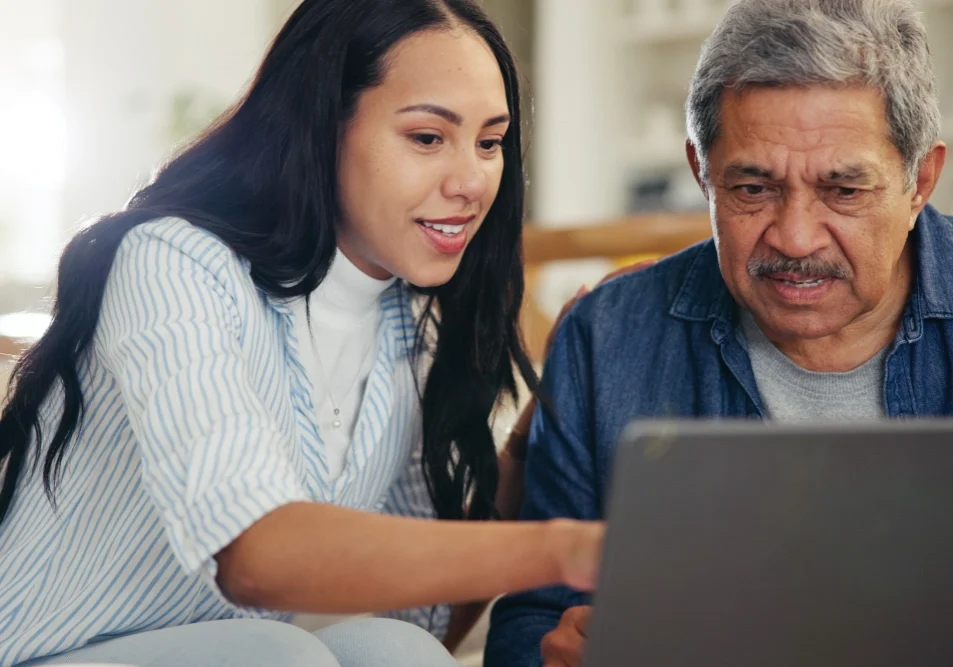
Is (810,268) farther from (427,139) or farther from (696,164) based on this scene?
(427,139)

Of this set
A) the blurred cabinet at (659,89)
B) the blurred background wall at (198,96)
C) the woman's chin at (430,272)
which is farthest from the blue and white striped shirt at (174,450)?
the blurred cabinet at (659,89)

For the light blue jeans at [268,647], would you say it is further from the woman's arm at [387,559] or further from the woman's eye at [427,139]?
the woman's eye at [427,139]

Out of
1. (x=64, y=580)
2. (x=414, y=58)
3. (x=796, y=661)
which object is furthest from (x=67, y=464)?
(x=796, y=661)

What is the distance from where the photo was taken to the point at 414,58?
1.33m

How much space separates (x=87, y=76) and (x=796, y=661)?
480cm

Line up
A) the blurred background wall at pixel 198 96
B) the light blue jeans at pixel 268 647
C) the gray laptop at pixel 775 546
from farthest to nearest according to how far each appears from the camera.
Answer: the blurred background wall at pixel 198 96
the light blue jeans at pixel 268 647
the gray laptop at pixel 775 546

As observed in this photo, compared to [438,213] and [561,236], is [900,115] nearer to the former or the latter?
[438,213]

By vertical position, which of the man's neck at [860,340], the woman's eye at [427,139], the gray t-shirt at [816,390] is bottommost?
the gray t-shirt at [816,390]

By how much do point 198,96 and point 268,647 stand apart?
4.30m

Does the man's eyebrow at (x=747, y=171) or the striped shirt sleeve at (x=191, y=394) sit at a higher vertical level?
the man's eyebrow at (x=747, y=171)

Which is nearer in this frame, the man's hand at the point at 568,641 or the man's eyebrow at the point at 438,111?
the man's hand at the point at 568,641

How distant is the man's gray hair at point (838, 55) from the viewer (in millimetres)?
1243

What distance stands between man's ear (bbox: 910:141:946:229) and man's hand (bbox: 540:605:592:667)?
0.64 metres

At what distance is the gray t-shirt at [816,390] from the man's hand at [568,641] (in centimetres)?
41
